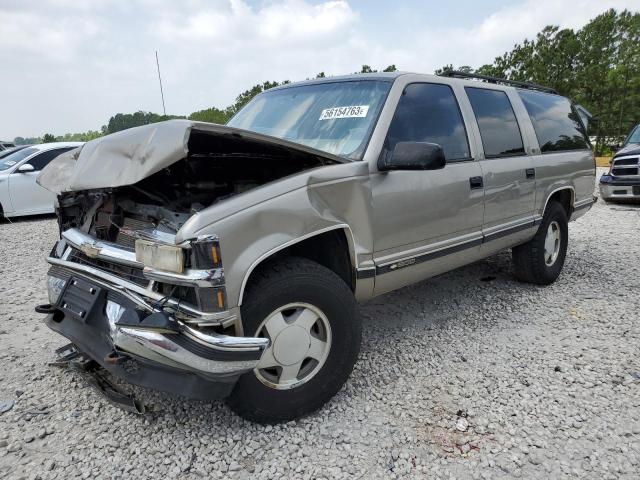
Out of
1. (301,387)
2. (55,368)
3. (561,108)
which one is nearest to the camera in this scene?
(301,387)

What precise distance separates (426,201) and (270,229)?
48.6 inches

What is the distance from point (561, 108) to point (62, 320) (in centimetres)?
506

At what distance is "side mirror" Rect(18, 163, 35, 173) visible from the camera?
352 inches

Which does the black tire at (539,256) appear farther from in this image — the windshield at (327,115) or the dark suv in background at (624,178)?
the dark suv in background at (624,178)

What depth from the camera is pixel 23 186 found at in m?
8.97

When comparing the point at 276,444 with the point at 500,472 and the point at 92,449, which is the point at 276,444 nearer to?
the point at 92,449

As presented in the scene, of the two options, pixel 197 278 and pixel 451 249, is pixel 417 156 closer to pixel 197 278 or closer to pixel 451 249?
pixel 451 249

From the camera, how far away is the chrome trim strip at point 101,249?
2.23 meters

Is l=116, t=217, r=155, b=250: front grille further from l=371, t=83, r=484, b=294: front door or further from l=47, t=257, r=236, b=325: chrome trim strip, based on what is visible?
l=371, t=83, r=484, b=294: front door

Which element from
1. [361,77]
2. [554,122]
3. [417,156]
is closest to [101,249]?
[417,156]

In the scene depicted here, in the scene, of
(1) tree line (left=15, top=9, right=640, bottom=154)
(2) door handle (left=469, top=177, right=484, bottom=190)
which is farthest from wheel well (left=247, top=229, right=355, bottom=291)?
(1) tree line (left=15, top=9, right=640, bottom=154)

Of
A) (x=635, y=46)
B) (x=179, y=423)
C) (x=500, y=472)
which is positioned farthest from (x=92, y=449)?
(x=635, y=46)

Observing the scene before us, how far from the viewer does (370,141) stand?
106 inches

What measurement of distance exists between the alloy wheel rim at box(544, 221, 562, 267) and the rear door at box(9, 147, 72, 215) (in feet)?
30.0
